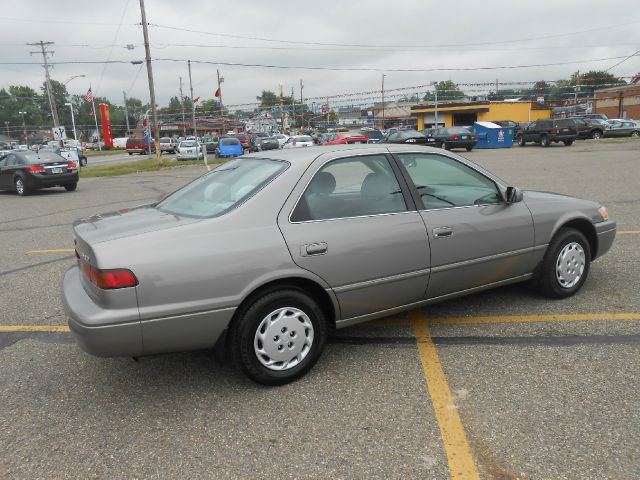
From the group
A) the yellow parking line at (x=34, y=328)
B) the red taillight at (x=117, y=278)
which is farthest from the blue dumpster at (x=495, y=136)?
the red taillight at (x=117, y=278)

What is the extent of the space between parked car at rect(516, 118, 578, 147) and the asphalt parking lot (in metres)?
27.8

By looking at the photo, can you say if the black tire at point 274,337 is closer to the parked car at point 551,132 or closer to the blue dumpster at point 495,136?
the parked car at point 551,132

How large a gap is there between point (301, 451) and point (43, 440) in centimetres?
142

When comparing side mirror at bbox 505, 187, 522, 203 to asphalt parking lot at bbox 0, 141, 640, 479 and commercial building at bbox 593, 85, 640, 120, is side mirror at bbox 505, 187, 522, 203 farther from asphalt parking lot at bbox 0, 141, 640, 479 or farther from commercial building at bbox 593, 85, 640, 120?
commercial building at bbox 593, 85, 640, 120

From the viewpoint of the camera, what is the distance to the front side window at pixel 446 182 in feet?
12.4

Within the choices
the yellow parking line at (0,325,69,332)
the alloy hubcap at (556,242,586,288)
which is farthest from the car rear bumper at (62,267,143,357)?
the alloy hubcap at (556,242,586,288)

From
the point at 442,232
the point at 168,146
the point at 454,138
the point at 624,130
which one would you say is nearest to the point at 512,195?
the point at 442,232

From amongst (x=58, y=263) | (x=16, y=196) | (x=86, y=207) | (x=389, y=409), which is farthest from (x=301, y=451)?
(x=16, y=196)

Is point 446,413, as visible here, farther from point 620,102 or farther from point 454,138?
point 620,102

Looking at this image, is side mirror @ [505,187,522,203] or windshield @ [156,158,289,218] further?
side mirror @ [505,187,522,203]

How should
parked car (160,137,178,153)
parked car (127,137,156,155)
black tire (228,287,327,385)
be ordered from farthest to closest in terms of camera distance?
parked car (160,137,178,153) < parked car (127,137,156,155) < black tire (228,287,327,385)

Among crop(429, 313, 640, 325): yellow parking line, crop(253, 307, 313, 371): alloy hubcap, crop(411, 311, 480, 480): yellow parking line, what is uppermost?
crop(253, 307, 313, 371): alloy hubcap

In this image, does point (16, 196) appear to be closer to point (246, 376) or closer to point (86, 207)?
point (86, 207)

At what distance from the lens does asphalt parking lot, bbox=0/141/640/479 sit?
249 centimetres
